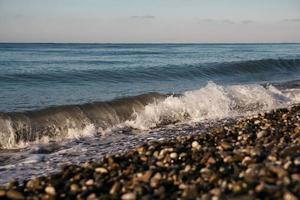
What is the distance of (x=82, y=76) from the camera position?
21.4m

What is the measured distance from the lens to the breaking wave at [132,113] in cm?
1043

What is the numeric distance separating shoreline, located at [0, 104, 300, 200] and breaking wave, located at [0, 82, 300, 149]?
431 cm

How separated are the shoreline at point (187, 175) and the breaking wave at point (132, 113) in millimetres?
4306

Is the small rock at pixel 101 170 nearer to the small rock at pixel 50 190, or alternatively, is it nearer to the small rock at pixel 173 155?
the small rock at pixel 50 190

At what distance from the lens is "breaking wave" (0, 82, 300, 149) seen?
10.4m

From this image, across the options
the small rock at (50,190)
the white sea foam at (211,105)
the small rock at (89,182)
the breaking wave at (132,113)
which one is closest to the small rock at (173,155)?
the small rock at (89,182)

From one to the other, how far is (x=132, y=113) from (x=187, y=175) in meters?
8.23

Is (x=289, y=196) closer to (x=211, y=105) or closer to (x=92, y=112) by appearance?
(x=92, y=112)

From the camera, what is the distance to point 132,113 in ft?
43.1

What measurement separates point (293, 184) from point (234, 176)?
2.37 feet

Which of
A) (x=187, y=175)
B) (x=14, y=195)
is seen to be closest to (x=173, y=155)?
(x=187, y=175)

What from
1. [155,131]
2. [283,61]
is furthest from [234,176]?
[283,61]

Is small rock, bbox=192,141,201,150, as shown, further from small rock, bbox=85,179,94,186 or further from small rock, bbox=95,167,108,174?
small rock, bbox=85,179,94,186

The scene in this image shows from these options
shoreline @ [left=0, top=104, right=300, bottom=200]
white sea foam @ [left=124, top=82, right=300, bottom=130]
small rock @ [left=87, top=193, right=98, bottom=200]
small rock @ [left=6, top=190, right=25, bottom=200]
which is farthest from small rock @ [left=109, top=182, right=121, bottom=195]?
white sea foam @ [left=124, top=82, right=300, bottom=130]
